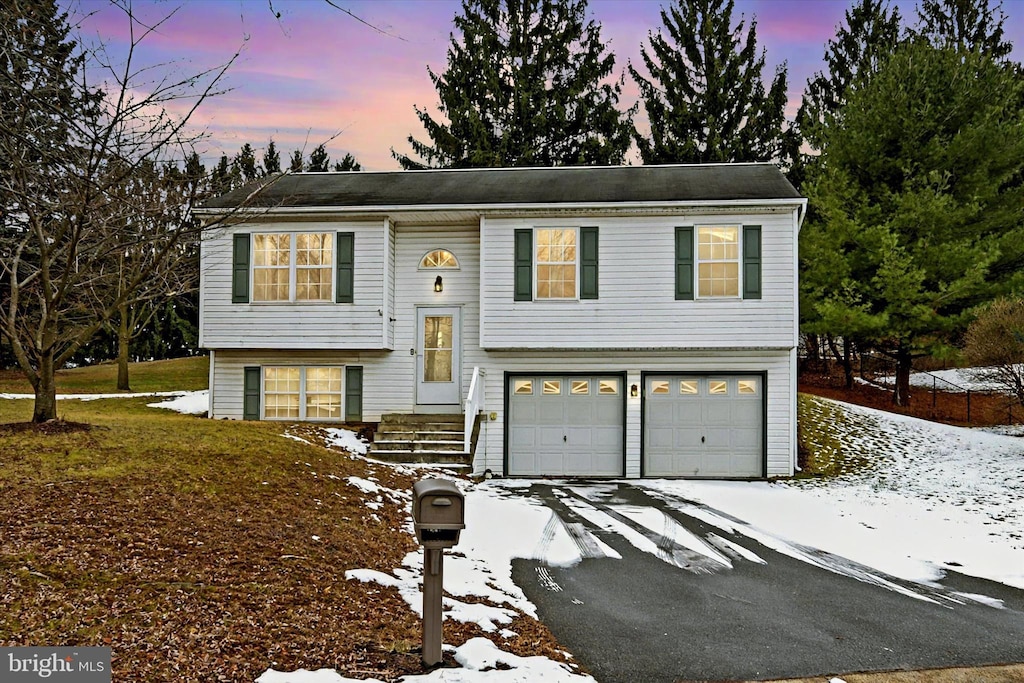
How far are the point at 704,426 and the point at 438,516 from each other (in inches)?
445

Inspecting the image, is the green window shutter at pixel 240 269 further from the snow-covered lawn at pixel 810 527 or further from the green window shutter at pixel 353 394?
the snow-covered lawn at pixel 810 527

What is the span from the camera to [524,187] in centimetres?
1625

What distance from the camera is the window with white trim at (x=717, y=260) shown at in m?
14.6

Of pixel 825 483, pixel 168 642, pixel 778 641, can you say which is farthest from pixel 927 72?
pixel 168 642

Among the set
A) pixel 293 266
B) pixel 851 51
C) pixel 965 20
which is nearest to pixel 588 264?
pixel 293 266

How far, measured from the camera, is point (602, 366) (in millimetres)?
15102

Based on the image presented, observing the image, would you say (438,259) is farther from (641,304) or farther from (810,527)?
(810,527)

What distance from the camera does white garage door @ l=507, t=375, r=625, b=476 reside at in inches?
595

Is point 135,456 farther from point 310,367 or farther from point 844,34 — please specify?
point 844,34

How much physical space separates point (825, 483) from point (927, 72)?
522 inches

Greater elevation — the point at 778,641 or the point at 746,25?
the point at 746,25

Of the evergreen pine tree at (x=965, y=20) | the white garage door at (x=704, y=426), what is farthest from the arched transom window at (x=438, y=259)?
the evergreen pine tree at (x=965, y=20)

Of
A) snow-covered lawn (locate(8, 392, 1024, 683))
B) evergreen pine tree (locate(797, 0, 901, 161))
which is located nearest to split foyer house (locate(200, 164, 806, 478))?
snow-covered lawn (locate(8, 392, 1024, 683))

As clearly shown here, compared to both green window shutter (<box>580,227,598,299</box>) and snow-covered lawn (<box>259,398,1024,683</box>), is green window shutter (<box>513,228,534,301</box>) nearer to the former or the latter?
green window shutter (<box>580,227,598,299</box>)
